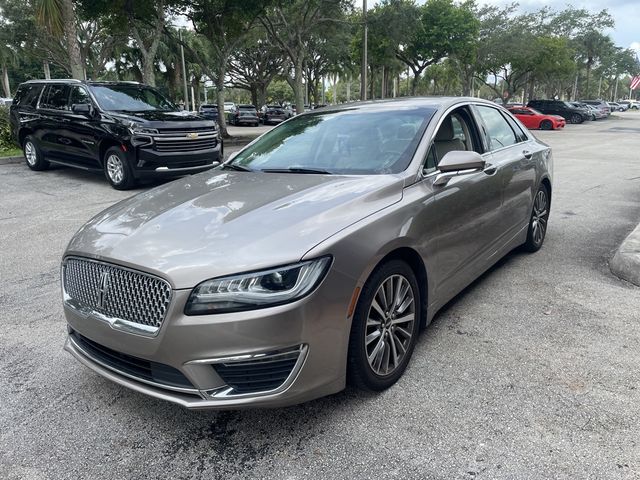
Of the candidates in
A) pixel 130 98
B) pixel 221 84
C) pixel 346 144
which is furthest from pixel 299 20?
pixel 346 144

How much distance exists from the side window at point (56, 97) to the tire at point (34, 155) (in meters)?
0.98

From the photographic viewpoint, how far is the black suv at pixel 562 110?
126 feet

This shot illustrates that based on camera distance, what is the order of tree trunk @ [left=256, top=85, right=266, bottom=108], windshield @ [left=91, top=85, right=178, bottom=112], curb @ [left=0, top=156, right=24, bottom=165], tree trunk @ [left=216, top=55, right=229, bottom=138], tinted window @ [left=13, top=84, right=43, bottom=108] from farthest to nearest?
tree trunk @ [left=256, top=85, right=266, bottom=108]
tree trunk @ [left=216, top=55, right=229, bottom=138]
curb @ [left=0, top=156, right=24, bottom=165]
tinted window @ [left=13, top=84, right=43, bottom=108]
windshield @ [left=91, top=85, right=178, bottom=112]

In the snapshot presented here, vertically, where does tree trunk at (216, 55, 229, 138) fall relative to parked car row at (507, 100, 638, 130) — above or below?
above

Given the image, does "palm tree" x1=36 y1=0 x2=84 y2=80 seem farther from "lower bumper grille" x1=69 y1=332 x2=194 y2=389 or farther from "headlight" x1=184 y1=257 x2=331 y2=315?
"headlight" x1=184 y1=257 x2=331 y2=315

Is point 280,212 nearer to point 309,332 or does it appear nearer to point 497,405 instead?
point 309,332

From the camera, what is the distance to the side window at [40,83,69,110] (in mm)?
10211

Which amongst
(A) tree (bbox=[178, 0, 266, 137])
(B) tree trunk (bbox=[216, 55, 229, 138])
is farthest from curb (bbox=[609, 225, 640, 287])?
(B) tree trunk (bbox=[216, 55, 229, 138])

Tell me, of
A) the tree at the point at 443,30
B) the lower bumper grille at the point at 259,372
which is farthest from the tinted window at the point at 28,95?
the tree at the point at 443,30

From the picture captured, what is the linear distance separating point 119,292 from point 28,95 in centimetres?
1093

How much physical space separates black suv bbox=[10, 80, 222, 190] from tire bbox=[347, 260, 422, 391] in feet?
23.4

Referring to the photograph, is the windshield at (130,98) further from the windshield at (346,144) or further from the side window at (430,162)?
the side window at (430,162)

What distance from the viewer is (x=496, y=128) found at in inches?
183

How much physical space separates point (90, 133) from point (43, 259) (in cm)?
480
